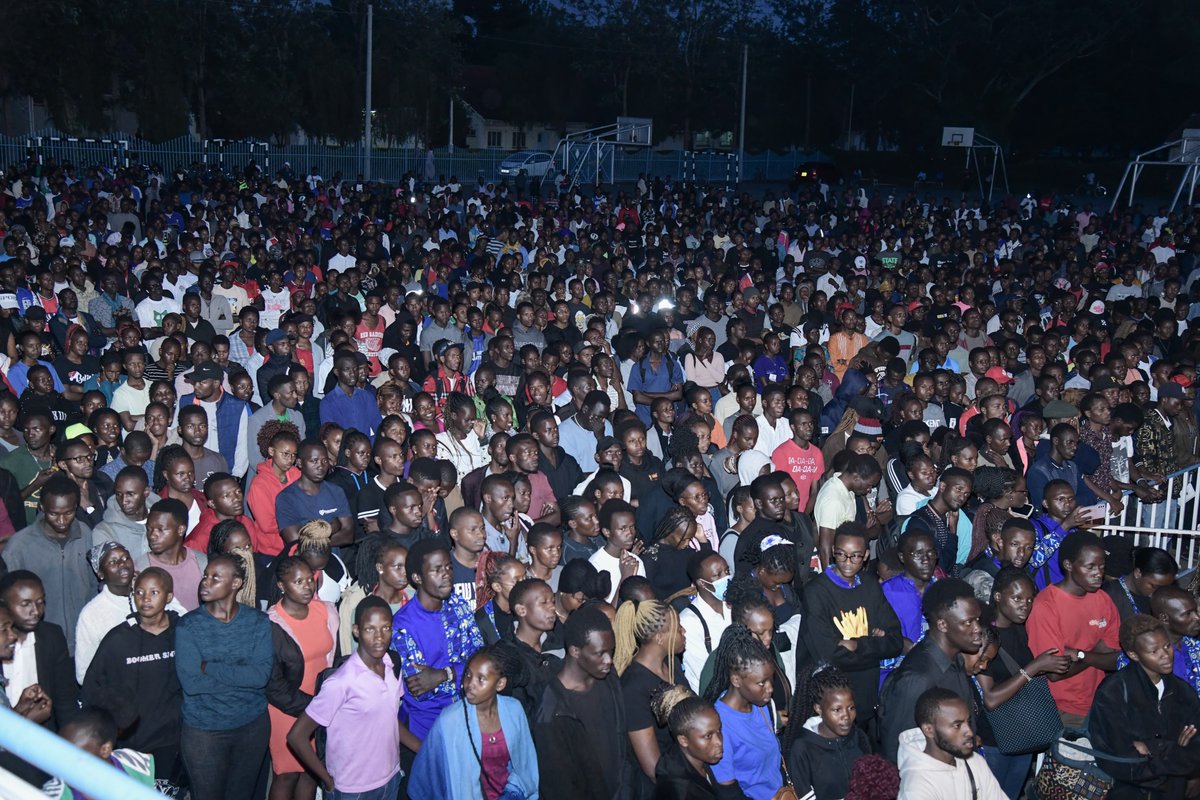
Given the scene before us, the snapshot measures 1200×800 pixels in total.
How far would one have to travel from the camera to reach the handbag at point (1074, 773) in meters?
5.13

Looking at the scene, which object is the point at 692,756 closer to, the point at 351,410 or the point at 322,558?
the point at 322,558

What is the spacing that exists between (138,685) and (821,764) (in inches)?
109

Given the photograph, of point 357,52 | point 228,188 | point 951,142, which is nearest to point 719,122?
point 357,52

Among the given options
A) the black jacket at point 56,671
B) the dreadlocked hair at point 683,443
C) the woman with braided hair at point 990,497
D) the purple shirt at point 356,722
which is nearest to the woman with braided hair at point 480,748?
the purple shirt at point 356,722

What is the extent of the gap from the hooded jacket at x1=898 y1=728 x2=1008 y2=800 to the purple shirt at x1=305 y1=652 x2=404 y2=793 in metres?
2.04

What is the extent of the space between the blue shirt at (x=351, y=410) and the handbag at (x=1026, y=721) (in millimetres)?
5051

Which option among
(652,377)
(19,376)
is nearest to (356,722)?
(19,376)

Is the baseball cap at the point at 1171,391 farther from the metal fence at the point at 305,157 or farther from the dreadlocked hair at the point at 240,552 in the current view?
the metal fence at the point at 305,157

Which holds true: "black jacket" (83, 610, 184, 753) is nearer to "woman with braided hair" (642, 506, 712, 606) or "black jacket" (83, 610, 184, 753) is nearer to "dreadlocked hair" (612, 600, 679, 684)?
"dreadlocked hair" (612, 600, 679, 684)

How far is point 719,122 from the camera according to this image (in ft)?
211

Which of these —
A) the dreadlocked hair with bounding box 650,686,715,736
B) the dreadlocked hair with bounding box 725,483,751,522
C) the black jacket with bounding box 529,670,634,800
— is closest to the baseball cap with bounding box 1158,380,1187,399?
the dreadlocked hair with bounding box 725,483,751,522

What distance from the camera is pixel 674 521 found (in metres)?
6.29

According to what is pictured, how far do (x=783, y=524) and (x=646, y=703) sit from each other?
198 cm

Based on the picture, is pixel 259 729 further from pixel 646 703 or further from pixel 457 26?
pixel 457 26
